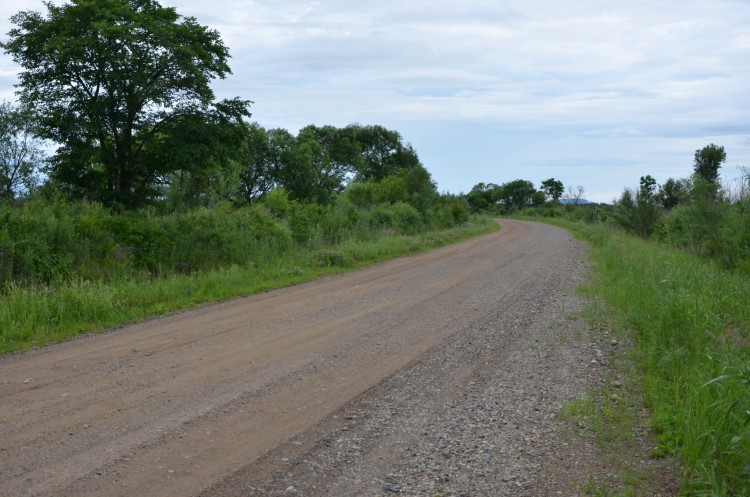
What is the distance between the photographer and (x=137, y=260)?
16.5m

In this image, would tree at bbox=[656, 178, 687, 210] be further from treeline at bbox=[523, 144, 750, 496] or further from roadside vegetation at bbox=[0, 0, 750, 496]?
treeline at bbox=[523, 144, 750, 496]

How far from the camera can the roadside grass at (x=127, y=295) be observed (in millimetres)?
10164

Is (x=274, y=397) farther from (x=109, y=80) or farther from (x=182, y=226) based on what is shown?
(x=109, y=80)

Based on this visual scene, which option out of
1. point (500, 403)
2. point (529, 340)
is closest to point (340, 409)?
point (500, 403)

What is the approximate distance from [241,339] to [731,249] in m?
15.0

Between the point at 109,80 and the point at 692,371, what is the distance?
2106 cm

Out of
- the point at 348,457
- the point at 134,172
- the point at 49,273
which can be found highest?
the point at 134,172

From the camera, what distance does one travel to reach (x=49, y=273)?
46.0 feet

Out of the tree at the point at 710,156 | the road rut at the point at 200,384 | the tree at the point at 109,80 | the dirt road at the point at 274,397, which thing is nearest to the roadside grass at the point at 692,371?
the dirt road at the point at 274,397

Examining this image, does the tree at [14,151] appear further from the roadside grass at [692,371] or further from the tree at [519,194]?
the tree at [519,194]

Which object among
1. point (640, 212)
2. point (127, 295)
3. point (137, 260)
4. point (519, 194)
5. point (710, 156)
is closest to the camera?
point (127, 295)

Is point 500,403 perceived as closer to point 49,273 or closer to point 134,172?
point 49,273

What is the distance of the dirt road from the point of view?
4.93 meters

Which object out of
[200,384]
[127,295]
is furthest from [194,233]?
[200,384]
